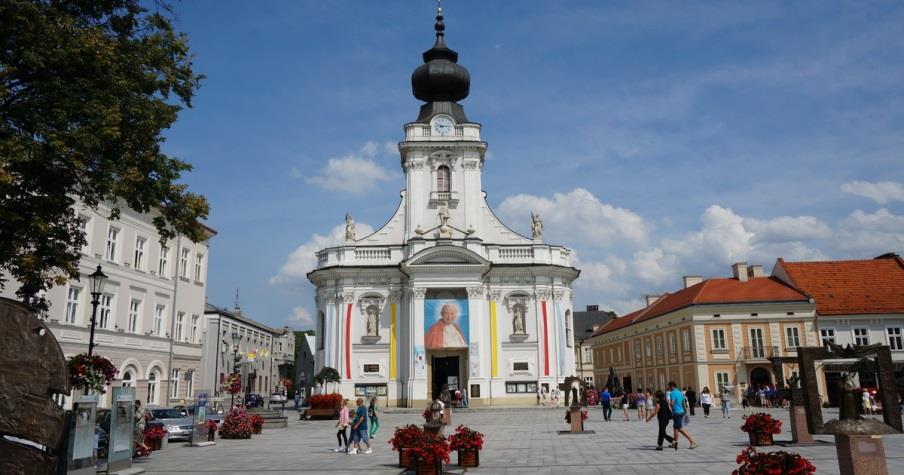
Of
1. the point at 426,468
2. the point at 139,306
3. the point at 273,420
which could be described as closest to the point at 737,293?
the point at 273,420

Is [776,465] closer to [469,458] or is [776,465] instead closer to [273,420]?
[469,458]

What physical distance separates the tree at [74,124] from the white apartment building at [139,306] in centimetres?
1553

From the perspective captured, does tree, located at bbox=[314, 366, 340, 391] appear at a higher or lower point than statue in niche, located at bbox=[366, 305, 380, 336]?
lower

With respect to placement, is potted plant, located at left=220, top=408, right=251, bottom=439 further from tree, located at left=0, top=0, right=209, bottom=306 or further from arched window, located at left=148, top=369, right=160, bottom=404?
arched window, located at left=148, top=369, right=160, bottom=404

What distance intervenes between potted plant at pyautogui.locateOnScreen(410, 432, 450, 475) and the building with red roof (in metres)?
37.7

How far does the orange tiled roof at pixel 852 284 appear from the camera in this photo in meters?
45.6

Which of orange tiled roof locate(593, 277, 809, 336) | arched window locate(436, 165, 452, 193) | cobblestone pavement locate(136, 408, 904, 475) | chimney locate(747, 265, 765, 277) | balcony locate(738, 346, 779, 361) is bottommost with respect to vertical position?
cobblestone pavement locate(136, 408, 904, 475)

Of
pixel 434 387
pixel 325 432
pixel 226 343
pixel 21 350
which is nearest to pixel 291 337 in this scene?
pixel 226 343

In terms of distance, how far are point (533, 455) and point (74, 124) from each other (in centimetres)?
1224

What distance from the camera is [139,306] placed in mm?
34375

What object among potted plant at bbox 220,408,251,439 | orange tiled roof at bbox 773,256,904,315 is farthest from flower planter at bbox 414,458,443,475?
orange tiled roof at bbox 773,256,904,315

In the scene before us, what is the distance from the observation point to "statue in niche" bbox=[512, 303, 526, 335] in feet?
149

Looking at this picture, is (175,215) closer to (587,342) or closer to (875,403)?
(875,403)

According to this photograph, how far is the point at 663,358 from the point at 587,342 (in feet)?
94.7
